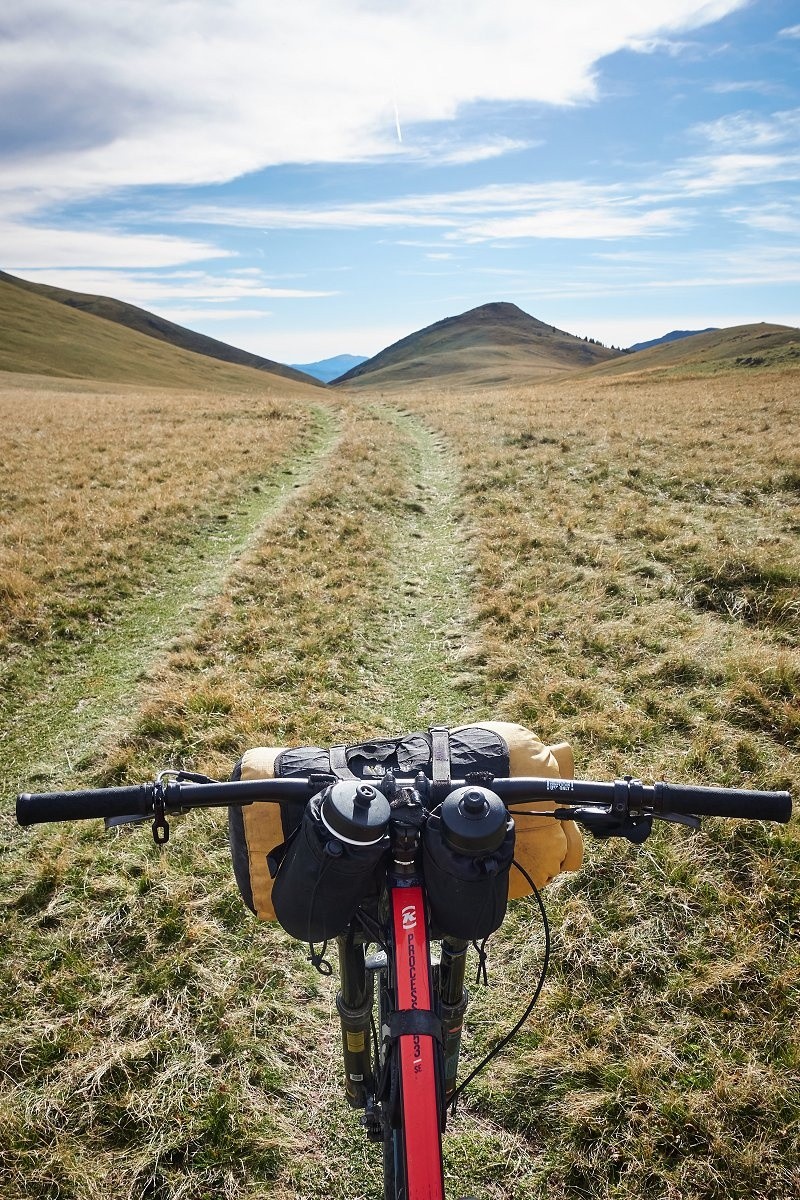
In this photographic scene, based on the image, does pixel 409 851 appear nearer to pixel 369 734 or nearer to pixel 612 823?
pixel 612 823

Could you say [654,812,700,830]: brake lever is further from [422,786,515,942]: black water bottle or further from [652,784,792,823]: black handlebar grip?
[422,786,515,942]: black water bottle

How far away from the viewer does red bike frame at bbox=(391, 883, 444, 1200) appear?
1857mm

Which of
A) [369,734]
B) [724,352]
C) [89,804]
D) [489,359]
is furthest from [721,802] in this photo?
[489,359]

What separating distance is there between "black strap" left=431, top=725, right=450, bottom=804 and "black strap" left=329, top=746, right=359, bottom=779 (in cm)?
32

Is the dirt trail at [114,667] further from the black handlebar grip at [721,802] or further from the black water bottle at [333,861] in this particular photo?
the black handlebar grip at [721,802]

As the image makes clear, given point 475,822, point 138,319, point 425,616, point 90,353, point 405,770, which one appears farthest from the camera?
point 138,319

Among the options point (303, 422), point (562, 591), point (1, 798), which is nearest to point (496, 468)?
point (562, 591)

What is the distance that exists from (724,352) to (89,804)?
10769 centimetres

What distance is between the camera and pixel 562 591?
11.2 meters

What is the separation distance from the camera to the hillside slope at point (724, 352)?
226 ft

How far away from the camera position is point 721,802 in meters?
2.38

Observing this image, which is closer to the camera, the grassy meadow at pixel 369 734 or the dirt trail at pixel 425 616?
the grassy meadow at pixel 369 734

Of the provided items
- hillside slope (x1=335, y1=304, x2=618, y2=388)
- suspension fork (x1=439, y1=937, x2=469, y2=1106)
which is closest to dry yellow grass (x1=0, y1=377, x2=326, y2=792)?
suspension fork (x1=439, y1=937, x2=469, y2=1106)

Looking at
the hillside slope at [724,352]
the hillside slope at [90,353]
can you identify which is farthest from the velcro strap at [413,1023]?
the hillside slope at [90,353]
